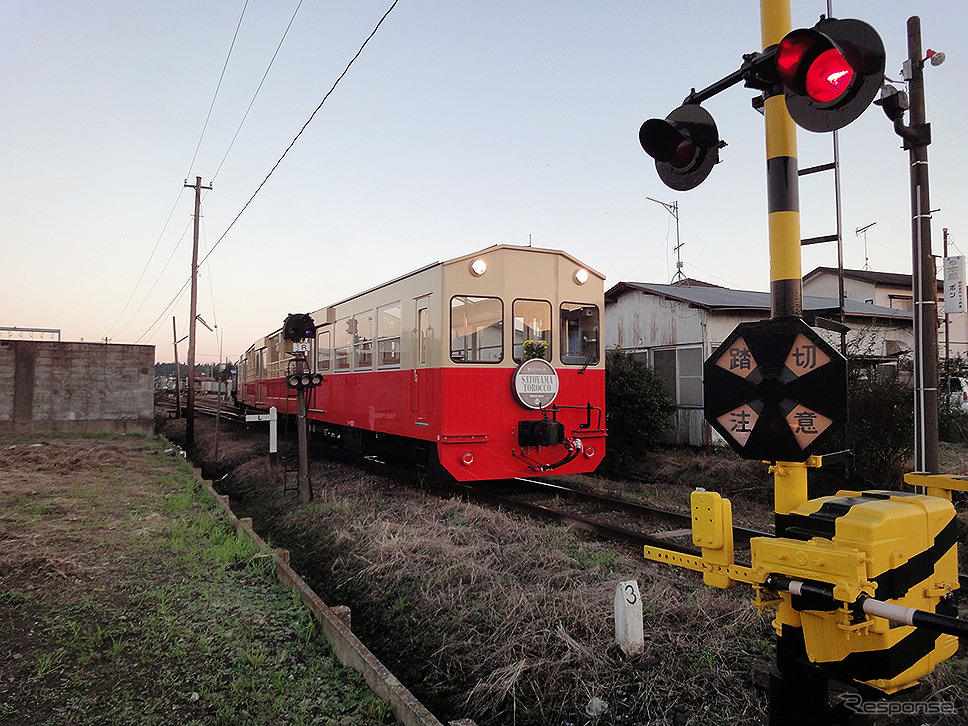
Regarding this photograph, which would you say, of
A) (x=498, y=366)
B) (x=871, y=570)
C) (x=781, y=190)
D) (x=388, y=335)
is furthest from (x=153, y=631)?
(x=388, y=335)

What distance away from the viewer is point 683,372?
13539 millimetres

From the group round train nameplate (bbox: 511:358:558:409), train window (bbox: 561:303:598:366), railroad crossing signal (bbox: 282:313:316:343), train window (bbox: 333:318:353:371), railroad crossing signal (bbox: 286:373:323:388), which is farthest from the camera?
train window (bbox: 333:318:353:371)

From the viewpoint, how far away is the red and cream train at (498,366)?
25.2 feet

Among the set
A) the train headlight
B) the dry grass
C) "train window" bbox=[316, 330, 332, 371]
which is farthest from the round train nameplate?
"train window" bbox=[316, 330, 332, 371]

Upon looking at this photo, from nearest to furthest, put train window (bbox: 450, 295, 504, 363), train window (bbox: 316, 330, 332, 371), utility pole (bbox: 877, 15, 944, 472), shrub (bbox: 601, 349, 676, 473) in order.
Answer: utility pole (bbox: 877, 15, 944, 472)
train window (bbox: 450, 295, 504, 363)
shrub (bbox: 601, 349, 676, 473)
train window (bbox: 316, 330, 332, 371)

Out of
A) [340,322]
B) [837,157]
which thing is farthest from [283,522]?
[837,157]

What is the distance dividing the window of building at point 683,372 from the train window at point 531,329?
17.5 ft

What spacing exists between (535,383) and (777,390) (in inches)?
222

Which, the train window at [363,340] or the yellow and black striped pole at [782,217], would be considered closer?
the yellow and black striped pole at [782,217]

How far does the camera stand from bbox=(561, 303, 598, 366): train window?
8453mm

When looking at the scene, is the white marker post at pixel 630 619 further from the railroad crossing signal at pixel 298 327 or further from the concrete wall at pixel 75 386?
the concrete wall at pixel 75 386

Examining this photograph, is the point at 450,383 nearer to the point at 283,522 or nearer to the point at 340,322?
the point at 283,522

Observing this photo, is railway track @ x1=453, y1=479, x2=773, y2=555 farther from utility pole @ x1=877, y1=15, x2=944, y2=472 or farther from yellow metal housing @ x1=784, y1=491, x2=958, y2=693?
yellow metal housing @ x1=784, y1=491, x2=958, y2=693

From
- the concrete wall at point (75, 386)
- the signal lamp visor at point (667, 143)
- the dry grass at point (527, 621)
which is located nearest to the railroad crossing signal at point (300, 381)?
the dry grass at point (527, 621)
